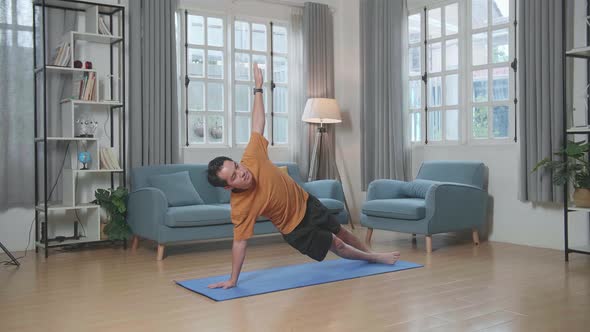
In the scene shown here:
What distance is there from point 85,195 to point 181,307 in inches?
109

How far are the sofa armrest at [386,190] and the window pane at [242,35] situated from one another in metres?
2.19

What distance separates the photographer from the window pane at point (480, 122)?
5.74m

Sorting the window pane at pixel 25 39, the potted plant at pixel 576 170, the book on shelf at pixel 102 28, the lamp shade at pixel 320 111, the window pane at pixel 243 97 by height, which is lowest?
the potted plant at pixel 576 170

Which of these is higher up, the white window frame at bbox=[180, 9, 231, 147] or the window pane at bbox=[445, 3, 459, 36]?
the window pane at bbox=[445, 3, 459, 36]

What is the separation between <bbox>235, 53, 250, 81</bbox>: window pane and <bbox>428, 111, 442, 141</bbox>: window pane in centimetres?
202

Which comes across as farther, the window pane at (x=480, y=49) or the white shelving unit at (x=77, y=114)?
the window pane at (x=480, y=49)

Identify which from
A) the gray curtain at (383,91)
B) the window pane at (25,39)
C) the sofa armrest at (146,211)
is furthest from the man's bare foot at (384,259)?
the window pane at (25,39)

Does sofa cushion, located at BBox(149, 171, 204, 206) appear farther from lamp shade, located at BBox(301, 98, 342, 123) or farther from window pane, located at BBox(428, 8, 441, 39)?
window pane, located at BBox(428, 8, 441, 39)

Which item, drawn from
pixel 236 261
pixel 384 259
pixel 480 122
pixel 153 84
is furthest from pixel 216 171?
pixel 480 122

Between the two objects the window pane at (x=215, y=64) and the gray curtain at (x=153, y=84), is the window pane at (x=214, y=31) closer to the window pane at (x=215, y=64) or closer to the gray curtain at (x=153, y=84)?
the window pane at (x=215, y=64)

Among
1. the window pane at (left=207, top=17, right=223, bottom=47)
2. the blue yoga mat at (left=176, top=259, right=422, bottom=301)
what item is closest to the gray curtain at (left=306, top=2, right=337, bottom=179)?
the window pane at (left=207, top=17, right=223, bottom=47)

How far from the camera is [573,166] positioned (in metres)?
4.56

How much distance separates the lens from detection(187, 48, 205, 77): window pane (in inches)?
246

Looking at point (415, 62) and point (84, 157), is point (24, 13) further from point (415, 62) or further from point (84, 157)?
point (415, 62)
